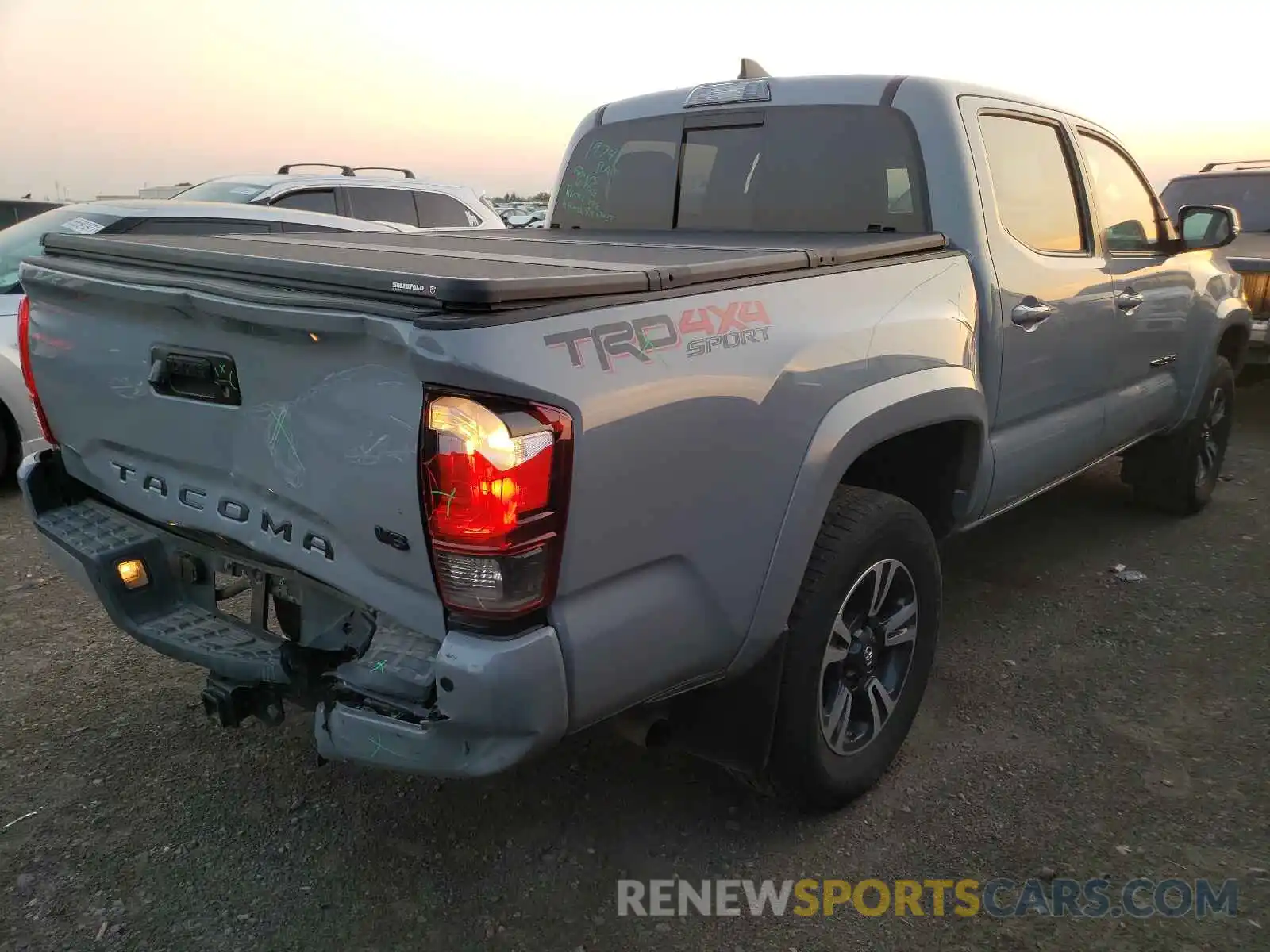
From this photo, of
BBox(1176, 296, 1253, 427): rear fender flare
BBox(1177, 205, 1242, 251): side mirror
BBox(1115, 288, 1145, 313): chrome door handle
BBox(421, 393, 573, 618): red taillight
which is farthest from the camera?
BBox(1176, 296, 1253, 427): rear fender flare

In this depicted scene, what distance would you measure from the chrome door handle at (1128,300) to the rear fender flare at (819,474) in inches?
68.3

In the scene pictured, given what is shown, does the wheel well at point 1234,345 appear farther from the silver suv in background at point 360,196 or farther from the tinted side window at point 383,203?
the tinted side window at point 383,203

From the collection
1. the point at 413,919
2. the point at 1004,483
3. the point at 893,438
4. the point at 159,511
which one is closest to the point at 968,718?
the point at 1004,483

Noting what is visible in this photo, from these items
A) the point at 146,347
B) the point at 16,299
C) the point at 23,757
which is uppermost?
the point at 146,347

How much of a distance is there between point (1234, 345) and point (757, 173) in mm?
3383

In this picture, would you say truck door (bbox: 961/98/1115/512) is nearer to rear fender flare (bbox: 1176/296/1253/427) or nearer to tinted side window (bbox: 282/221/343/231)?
rear fender flare (bbox: 1176/296/1253/427)

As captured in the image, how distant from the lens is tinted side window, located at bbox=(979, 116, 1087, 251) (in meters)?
3.37

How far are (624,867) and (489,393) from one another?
1.47 metres

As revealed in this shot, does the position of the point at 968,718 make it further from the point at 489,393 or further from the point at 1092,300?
the point at 489,393

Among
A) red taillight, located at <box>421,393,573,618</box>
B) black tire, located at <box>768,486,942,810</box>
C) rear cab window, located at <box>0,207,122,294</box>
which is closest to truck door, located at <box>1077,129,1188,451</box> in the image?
black tire, located at <box>768,486,942,810</box>

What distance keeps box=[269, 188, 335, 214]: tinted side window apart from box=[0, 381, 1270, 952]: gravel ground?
4.75 meters

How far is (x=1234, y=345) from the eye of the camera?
5395 mm

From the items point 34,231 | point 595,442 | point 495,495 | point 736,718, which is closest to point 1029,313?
point 736,718

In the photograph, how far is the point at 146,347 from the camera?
234 cm
